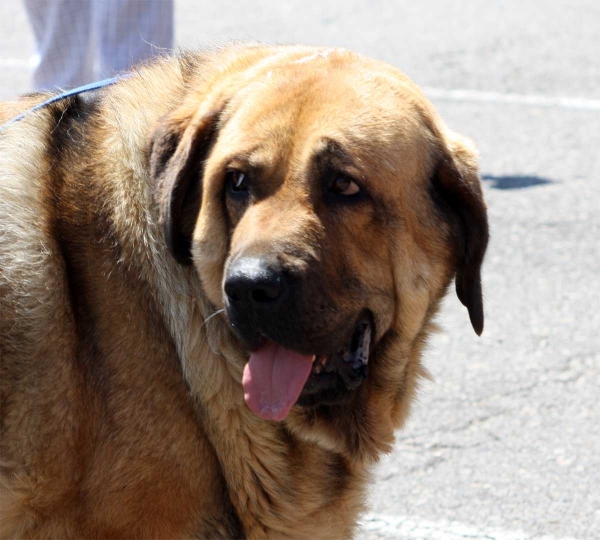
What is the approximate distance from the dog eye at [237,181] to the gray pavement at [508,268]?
0.90 metres

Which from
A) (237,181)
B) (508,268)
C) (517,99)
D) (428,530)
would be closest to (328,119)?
(237,181)

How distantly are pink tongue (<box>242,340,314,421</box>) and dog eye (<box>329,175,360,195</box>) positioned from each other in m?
0.47

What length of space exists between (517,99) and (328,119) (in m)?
5.73

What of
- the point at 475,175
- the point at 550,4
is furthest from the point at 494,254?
the point at 550,4

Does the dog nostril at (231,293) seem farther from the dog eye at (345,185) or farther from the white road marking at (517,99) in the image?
the white road marking at (517,99)

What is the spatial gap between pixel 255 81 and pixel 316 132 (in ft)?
1.01

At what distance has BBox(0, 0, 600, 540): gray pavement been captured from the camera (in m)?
3.49

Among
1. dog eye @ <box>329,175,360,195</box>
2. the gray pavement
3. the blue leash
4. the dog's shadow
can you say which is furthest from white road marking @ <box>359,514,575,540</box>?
the dog's shadow

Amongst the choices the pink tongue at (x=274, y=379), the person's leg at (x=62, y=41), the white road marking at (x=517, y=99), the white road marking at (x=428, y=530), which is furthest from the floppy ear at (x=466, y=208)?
the white road marking at (x=517, y=99)

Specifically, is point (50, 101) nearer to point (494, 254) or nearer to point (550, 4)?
point (494, 254)

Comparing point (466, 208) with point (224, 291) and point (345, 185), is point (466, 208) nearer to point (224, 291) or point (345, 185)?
point (345, 185)

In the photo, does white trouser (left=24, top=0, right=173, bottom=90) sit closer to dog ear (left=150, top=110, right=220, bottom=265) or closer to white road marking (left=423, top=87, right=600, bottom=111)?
dog ear (left=150, top=110, right=220, bottom=265)

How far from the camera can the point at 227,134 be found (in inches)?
103

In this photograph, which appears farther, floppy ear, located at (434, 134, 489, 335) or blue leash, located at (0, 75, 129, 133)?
blue leash, located at (0, 75, 129, 133)
